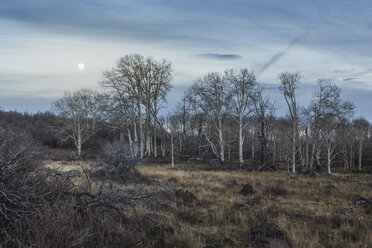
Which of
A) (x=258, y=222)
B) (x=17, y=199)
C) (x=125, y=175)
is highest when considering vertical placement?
(x=17, y=199)

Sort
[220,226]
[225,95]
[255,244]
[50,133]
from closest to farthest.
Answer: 1. [255,244]
2. [220,226]
3. [225,95]
4. [50,133]

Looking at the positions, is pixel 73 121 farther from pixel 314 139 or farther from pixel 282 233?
pixel 282 233

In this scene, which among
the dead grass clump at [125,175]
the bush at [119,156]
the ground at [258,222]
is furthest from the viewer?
the bush at [119,156]

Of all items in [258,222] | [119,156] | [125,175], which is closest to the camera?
[258,222]

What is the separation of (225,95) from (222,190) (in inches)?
567

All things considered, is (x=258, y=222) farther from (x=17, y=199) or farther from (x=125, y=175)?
(x=125, y=175)

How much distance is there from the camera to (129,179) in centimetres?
1210

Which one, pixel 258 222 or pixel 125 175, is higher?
pixel 125 175

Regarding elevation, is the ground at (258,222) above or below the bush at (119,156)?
below

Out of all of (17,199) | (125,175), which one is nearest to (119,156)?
(125,175)

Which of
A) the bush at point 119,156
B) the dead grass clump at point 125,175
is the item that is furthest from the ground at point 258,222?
the bush at point 119,156

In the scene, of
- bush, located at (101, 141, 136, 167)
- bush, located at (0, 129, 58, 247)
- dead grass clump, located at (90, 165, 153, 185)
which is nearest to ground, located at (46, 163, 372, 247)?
bush, located at (0, 129, 58, 247)

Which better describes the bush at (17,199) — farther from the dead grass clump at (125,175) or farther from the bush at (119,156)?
the bush at (119,156)

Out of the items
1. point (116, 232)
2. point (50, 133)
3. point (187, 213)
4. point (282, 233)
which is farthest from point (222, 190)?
point (50, 133)
